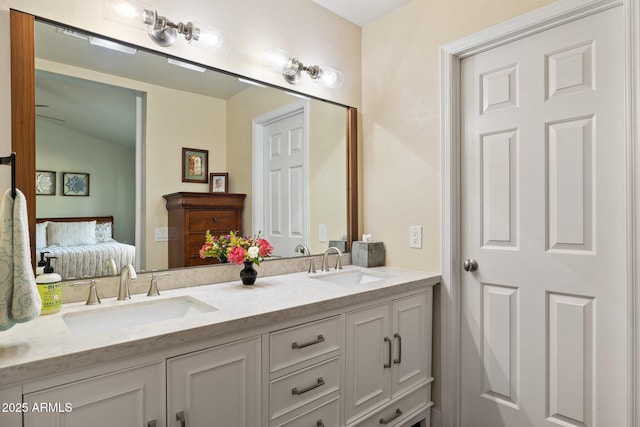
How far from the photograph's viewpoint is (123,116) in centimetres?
157

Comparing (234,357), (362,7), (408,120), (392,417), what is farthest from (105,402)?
(362,7)

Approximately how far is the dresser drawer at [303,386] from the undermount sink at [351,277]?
1.83 feet

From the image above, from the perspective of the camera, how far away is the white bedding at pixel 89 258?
→ 1.36 metres

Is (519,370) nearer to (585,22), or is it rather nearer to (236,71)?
(585,22)

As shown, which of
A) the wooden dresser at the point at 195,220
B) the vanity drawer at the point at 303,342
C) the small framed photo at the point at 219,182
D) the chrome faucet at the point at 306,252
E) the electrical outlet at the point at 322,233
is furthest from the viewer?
the electrical outlet at the point at 322,233

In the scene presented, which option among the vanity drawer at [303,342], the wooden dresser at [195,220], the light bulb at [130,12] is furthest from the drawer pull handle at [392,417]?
the light bulb at [130,12]

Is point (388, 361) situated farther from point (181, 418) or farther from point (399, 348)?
point (181, 418)

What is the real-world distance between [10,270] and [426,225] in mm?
1802

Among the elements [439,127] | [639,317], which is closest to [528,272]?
[639,317]

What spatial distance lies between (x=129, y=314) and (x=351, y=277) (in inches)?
46.4

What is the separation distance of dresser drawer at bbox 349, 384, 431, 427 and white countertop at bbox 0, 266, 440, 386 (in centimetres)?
54

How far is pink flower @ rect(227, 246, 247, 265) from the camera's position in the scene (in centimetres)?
169

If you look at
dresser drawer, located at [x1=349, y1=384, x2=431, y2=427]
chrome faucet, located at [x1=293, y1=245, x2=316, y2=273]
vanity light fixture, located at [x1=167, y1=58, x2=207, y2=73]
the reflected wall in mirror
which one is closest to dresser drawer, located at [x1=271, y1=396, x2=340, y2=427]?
dresser drawer, located at [x1=349, y1=384, x2=431, y2=427]

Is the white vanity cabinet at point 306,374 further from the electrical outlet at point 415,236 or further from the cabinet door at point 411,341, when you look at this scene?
the electrical outlet at point 415,236
